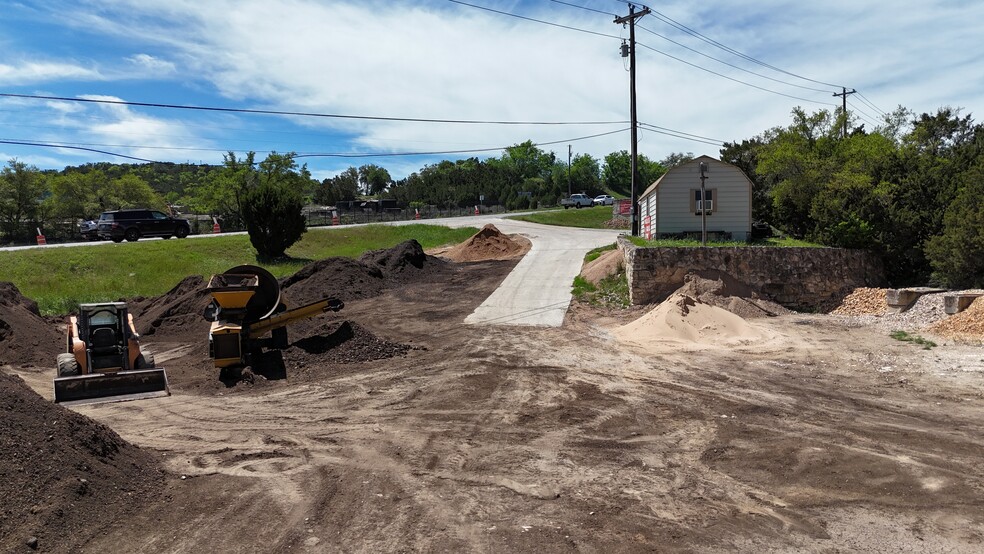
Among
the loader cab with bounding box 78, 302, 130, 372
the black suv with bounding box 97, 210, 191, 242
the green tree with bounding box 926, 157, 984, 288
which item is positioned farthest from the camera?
the black suv with bounding box 97, 210, 191, 242

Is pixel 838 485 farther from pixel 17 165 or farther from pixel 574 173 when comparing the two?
pixel 574 173

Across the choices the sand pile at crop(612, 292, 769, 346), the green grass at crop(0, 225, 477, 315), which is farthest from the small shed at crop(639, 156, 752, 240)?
the green grass at crop(0, 225, 477, 315)

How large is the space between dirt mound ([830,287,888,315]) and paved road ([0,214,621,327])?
871 cm

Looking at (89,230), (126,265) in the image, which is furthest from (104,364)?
(89,230)

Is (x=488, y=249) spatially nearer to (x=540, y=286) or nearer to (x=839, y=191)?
(x=540, y=286)

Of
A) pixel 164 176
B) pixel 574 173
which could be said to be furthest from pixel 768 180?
pixel 164 176

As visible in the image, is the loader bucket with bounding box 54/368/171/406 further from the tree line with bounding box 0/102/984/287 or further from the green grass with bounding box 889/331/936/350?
the tree line with bounding box 0/102/984/287

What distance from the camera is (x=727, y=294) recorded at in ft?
61.9

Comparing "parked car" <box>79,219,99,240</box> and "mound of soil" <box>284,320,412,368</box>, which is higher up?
"parked car" <box>79,219,99,240</box>

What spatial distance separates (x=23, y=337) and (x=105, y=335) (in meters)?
4.99

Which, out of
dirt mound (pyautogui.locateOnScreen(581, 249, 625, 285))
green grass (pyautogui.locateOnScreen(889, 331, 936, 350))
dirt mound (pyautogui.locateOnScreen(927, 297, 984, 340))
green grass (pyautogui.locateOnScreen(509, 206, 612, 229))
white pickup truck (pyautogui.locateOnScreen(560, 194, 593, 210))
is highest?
white pickup truck (pyautogui.locateOnScreen(560, 194, 593, 210))

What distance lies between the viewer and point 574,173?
115938mm

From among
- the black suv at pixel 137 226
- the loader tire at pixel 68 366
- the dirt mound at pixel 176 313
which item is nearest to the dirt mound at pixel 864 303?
the dirt mound at pixel 176 313

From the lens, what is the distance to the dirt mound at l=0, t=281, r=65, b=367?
1289 centimetres
